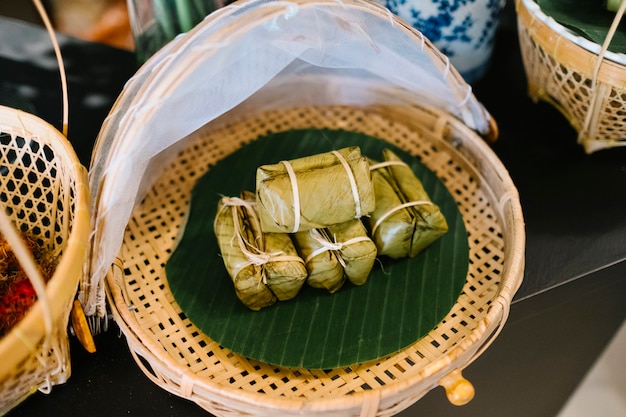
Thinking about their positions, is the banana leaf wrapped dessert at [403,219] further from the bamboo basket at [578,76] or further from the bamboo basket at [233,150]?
the bamboo basket at [578,76]

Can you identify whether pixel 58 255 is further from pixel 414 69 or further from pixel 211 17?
pixel 414 69

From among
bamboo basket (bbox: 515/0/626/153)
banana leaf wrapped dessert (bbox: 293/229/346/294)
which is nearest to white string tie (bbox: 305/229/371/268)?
banana leaf wrapped dessert (bbox: 293/229/346/294)

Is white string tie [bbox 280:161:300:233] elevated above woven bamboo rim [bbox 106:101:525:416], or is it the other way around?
white string tie [bbox 280:161:300:233]

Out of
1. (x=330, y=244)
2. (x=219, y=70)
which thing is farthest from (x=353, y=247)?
(x=219, y=70)

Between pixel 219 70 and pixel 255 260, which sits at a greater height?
pixel 219 70

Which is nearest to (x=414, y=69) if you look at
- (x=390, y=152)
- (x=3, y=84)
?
(x=390, y=152)

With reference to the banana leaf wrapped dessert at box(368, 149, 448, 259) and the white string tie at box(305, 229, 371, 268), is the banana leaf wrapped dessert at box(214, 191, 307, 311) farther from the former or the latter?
the banana leaf wrapped dessert at box(368, 149, 448, 259)

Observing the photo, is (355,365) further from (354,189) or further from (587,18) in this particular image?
(587,18)
